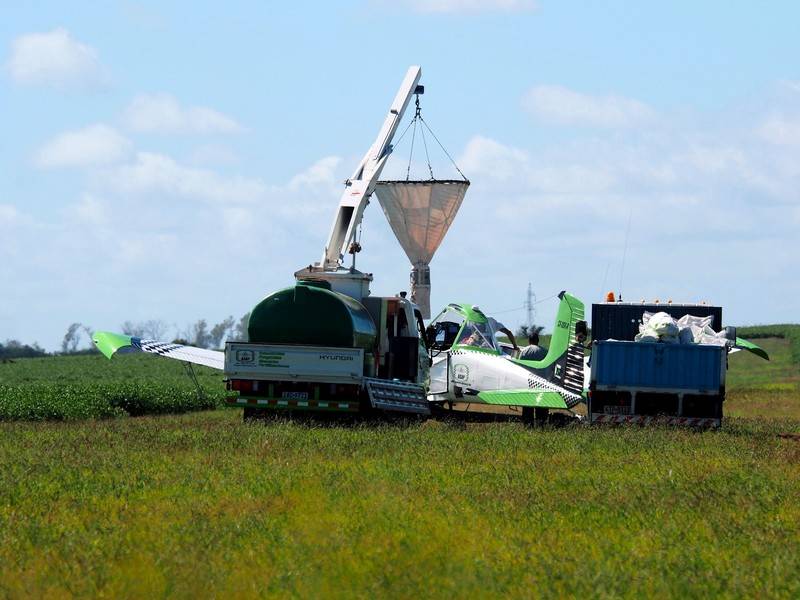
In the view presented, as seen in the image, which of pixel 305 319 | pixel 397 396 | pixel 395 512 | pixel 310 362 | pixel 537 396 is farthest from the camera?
pixel 537 396

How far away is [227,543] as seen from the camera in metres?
10.1

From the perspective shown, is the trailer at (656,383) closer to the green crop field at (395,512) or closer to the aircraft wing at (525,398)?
the green crop field at (395,512)

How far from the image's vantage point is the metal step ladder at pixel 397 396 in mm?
22359

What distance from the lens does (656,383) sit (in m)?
22.3

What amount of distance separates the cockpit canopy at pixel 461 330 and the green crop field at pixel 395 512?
5197mm

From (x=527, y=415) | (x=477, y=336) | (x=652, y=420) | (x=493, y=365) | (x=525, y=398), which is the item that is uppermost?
(x=477, y=336)

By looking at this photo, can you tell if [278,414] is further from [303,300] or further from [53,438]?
[53,438]

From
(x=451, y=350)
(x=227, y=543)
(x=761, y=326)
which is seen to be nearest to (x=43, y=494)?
(x=227, y=543)

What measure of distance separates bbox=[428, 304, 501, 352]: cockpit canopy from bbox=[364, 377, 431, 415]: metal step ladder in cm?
310

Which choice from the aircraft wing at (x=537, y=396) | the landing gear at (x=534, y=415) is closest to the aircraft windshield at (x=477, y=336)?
the aircraft wing at (x=537, y=396)

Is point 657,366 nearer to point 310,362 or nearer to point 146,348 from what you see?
point 310,362

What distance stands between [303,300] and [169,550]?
43.0 feet

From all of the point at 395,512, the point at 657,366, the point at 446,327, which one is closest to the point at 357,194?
the point at 446,327

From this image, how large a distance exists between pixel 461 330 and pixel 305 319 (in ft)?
17.4
